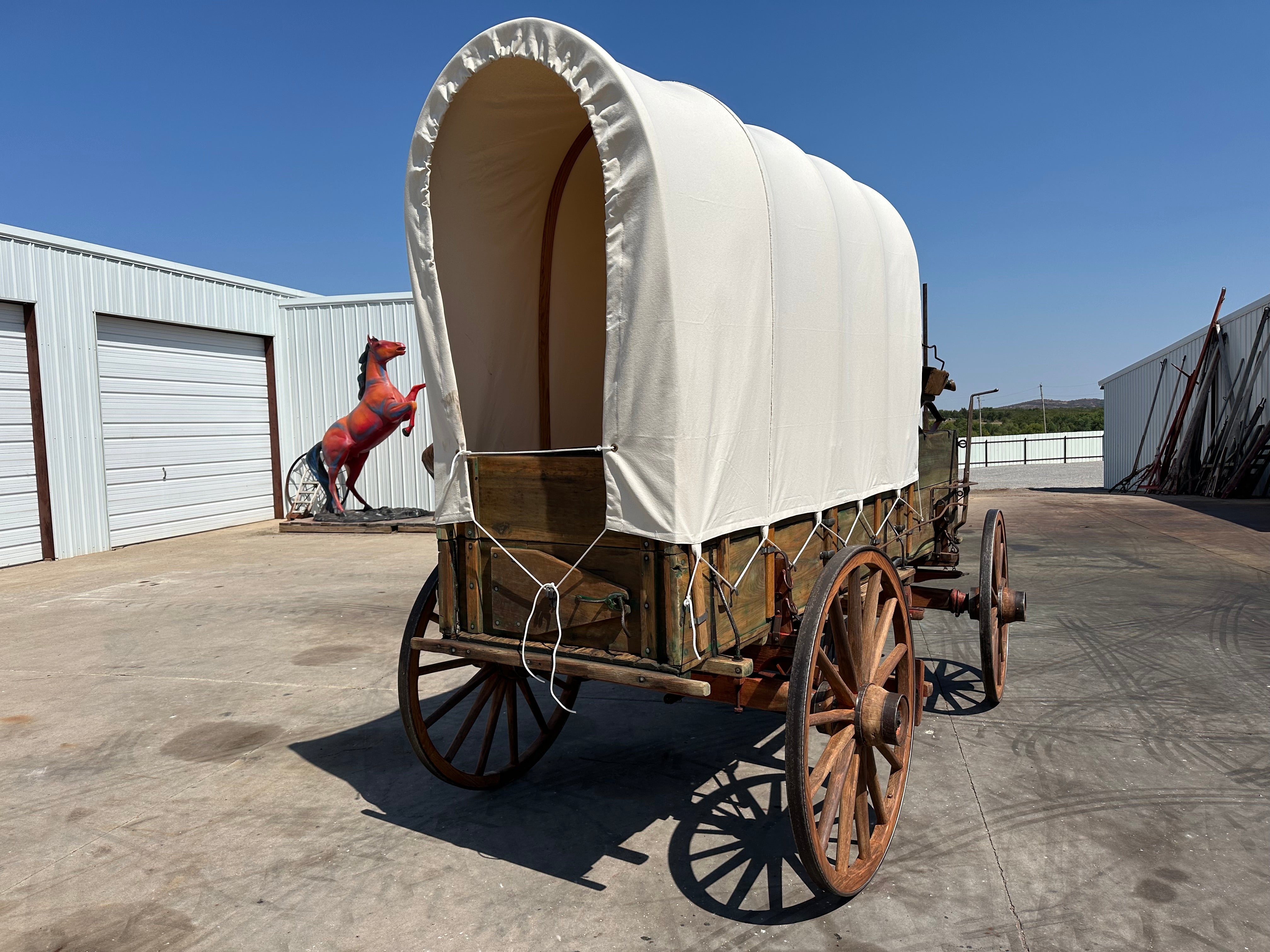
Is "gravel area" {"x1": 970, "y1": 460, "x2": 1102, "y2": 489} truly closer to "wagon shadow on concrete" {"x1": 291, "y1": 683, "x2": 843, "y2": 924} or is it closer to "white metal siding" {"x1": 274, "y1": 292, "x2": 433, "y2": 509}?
"white metal siding" {"x1": 274, "y1": 292, "x2": 433, "y2": 509}

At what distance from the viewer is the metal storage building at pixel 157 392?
478 inches

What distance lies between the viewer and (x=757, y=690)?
3.17 m

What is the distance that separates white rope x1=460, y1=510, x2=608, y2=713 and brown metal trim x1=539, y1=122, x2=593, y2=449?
955mm

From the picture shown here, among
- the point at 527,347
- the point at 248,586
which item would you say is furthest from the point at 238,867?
the point at 248,586

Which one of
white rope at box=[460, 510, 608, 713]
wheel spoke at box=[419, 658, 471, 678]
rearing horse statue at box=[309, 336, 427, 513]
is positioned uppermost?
rearing horse statue at box=[309, 336, 427, 513]

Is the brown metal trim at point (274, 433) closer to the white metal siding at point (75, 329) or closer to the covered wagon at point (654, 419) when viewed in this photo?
the white metal siding at point (75, 329)

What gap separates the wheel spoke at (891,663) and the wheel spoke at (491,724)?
6.03ft

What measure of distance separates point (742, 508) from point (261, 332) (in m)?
15.6

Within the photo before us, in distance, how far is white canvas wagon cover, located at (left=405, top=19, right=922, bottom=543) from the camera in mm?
2918

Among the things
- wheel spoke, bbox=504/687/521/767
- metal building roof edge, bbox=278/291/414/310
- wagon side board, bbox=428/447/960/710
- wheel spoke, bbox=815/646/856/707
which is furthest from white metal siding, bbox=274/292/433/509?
wheel spoke, bbox=815/646/856/707

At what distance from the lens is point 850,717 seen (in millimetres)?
3191

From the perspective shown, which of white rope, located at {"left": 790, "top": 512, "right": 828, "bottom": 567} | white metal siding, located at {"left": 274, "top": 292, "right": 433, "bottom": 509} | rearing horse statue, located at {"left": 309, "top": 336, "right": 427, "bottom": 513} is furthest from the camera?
white metal siding, located at {"left": 274, "top": 292, "right": 433, "bottom": 509}

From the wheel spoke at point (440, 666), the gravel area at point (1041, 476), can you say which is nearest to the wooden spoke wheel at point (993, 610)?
the wheel spoke at point (440, 666)

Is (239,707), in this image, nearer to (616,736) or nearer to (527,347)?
(616,736)
